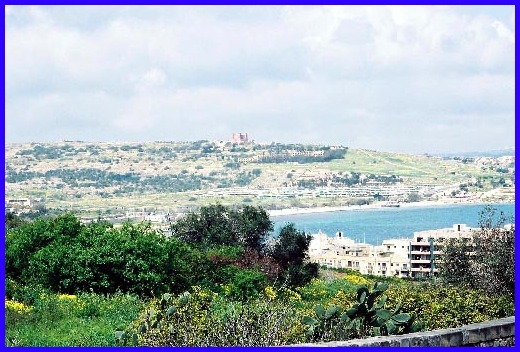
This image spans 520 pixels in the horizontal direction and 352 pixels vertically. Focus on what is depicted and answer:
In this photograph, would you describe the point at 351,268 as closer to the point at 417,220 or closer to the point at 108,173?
the point at 417,220

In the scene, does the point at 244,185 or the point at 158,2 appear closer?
the point at 158,2

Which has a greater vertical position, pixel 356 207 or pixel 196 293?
pixel 196 293

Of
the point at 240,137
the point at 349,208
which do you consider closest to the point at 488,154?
the point at 349,208

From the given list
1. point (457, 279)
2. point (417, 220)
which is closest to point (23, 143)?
point (417, 220)

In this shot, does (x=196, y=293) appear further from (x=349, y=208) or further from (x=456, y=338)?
(x=349, y=208)

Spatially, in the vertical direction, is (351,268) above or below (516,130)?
below

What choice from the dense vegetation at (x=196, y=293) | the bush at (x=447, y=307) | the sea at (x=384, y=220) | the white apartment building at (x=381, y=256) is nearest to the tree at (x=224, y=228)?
the dense vegetation at (x=196, y=293)
